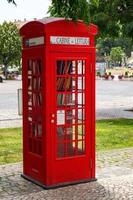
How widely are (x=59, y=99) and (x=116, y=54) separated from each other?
10190cm

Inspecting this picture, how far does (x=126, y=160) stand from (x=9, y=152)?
8.71ft

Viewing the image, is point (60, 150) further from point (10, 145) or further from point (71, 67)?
point (10, 145)

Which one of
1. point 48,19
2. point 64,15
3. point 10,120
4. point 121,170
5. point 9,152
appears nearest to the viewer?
point 64,15

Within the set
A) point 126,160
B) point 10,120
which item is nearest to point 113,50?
point 10,120

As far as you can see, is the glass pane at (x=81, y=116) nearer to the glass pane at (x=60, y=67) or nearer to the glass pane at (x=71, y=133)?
the glass pane at (x=71, y=133)

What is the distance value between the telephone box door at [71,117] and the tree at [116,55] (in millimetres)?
100000

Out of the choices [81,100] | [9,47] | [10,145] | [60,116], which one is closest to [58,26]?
[81,100]

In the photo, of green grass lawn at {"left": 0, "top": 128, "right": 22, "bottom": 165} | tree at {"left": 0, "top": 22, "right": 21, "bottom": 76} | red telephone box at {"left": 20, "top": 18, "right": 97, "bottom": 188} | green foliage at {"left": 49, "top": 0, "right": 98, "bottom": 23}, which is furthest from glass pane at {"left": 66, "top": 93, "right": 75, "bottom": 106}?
tree at {"left": 0, "top": 22, "right": 21, "bottom": 76}

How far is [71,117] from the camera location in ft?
25.1

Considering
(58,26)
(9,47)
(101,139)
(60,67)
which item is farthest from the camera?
(9,47)

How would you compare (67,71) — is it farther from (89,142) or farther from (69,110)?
(89,142)

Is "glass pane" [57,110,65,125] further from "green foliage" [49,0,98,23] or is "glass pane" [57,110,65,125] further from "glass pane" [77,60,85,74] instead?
"green foliage" [49,0,98,23]

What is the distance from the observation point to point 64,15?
700 centimetres

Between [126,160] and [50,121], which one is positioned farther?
[126,160]
